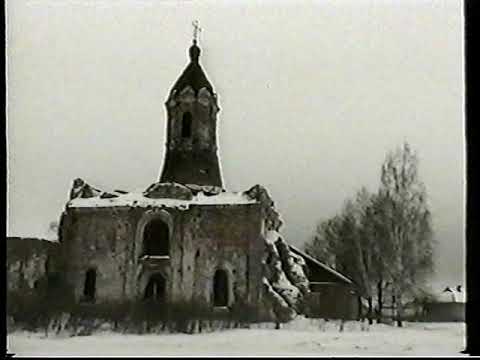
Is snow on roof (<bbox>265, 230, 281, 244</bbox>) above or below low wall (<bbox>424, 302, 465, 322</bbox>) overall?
above

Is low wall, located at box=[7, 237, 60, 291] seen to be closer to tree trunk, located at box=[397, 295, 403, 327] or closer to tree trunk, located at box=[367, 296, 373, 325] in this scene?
tree trunk, located at box=[367, 296, 373, 325]

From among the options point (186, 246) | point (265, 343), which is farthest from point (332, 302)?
point (265, 343)

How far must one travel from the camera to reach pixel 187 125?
51.3 ft

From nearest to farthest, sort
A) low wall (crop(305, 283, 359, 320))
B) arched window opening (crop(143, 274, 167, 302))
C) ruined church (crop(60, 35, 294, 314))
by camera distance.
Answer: low wall (crop(305, 283, 359, 320)) → ruined church (crop(60, 35, 294, 314)) → arched window opening (crop(143, 274, 167, 302))

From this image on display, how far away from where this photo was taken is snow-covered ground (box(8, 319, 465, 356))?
6578 mm

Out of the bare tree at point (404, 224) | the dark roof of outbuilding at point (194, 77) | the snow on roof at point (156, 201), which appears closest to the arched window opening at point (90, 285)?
the snow on roof at point (156, 201)

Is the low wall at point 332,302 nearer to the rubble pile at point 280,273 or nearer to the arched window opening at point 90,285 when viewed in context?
the rubble pile at point 280,273

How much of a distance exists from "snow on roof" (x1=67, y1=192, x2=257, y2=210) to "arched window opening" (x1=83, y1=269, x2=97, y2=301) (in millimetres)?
1222

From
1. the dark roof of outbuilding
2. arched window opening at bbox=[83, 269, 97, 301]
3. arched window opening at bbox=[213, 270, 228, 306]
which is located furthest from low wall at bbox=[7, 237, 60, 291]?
the dark roof of outbuilding

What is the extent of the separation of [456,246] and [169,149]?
6.79 meters

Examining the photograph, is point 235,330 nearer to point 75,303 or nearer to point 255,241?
point 75,303

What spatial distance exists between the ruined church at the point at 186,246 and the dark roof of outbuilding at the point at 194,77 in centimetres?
6

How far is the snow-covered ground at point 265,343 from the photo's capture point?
6578mm
